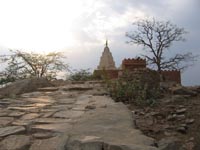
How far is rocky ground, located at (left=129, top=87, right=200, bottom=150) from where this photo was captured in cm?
420

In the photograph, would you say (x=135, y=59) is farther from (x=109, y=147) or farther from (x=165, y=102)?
(x=109, y=147)

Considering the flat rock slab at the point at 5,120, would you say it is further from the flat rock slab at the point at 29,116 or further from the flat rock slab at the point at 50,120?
the flat rock slab at the point at 50,120

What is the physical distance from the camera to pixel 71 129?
4387mm

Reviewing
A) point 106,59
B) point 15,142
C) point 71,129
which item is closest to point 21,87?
point 71,129

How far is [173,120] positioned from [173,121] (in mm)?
33

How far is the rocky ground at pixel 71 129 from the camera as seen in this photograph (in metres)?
3.77

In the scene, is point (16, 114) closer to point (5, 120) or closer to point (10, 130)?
point (5, 120)

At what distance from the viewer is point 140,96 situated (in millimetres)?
6613

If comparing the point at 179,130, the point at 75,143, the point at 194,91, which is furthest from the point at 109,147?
the point at 194,91

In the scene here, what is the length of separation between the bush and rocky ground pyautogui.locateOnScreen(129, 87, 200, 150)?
0.76 feet

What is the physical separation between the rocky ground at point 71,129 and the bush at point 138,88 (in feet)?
2.05

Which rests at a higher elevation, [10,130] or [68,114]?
[68,114]

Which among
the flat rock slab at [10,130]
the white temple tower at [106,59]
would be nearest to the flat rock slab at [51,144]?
the flat rock slab at [10,130]

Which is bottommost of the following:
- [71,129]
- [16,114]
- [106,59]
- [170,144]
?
[170,144]
